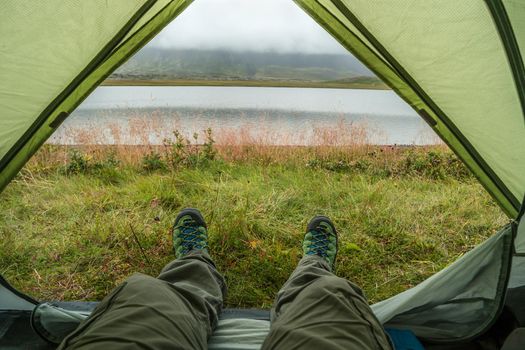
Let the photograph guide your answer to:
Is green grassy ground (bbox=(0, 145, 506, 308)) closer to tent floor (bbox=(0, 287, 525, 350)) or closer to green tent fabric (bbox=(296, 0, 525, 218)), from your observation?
tent floor (bbox=(0, 287, 525, 350))

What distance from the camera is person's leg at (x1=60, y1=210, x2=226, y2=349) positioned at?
0.94m

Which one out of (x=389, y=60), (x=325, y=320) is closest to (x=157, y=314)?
(x=325, y=320)

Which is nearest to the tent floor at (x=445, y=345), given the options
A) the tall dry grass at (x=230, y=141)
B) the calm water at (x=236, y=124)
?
the tall dry grass at (x=230, y=141)

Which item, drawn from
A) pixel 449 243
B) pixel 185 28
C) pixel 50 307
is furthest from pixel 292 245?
pixel 185 28

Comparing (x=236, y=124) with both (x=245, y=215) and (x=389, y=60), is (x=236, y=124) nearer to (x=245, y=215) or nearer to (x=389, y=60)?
(x=245, y=215)

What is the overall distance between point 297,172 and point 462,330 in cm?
191

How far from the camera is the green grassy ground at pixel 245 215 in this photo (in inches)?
78.2

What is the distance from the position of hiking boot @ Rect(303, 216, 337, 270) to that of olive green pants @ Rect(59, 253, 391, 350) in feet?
1.52

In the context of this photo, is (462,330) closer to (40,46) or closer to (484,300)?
(484,300)

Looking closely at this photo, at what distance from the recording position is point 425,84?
1.47 metres

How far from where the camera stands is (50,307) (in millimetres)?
1426

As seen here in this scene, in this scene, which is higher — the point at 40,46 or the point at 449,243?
the point at 40,46

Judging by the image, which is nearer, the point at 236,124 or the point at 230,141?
the point at 230,141

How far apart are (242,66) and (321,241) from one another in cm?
299
